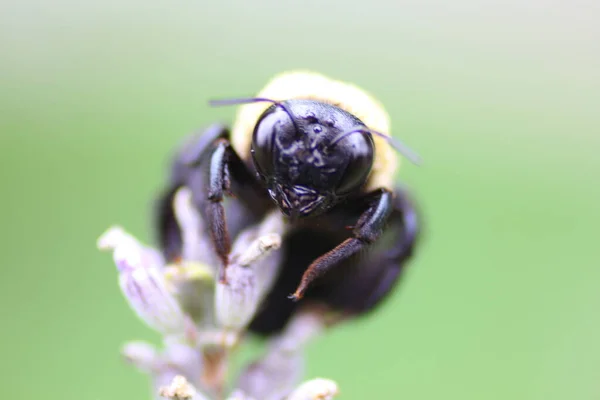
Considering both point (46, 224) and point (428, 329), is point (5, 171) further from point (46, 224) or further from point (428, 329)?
point (428, 329)

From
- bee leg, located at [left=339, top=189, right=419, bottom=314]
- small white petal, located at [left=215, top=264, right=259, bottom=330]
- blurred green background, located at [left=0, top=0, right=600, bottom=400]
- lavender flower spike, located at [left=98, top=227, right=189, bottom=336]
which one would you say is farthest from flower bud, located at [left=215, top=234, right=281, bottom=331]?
blurred green background, located at [left=0, top=0, right=600, bottom=400]

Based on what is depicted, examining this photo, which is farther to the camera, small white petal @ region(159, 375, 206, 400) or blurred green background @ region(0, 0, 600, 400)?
blurred green background @ region(0, 0, 600, 400)

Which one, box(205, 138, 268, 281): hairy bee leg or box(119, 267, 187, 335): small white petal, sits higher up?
box(205, 138, 268, 281): hairy bee leg

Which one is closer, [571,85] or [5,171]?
[5,171]

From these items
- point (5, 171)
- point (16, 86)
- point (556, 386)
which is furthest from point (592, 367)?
point (16, 86)

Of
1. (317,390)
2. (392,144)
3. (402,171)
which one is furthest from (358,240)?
(402,171)

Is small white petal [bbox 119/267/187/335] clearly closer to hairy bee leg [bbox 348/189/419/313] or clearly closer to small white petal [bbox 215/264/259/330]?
small white petal [bbox 215/264/259/330]

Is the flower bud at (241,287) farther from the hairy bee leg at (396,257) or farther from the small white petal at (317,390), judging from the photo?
the hairy bee leg at (396,257)

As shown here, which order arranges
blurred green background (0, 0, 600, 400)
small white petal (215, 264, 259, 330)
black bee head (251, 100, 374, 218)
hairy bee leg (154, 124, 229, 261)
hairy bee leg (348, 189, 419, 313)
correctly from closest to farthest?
black bee head (251, 100, 374, 218) < small white petal (215, 264, 259, 330) < hairy bee leg (348, 189, 419, 313) < hairy bee leg (154, 124, 229, 261) < blurred green background (0, 0, 600, 400)
